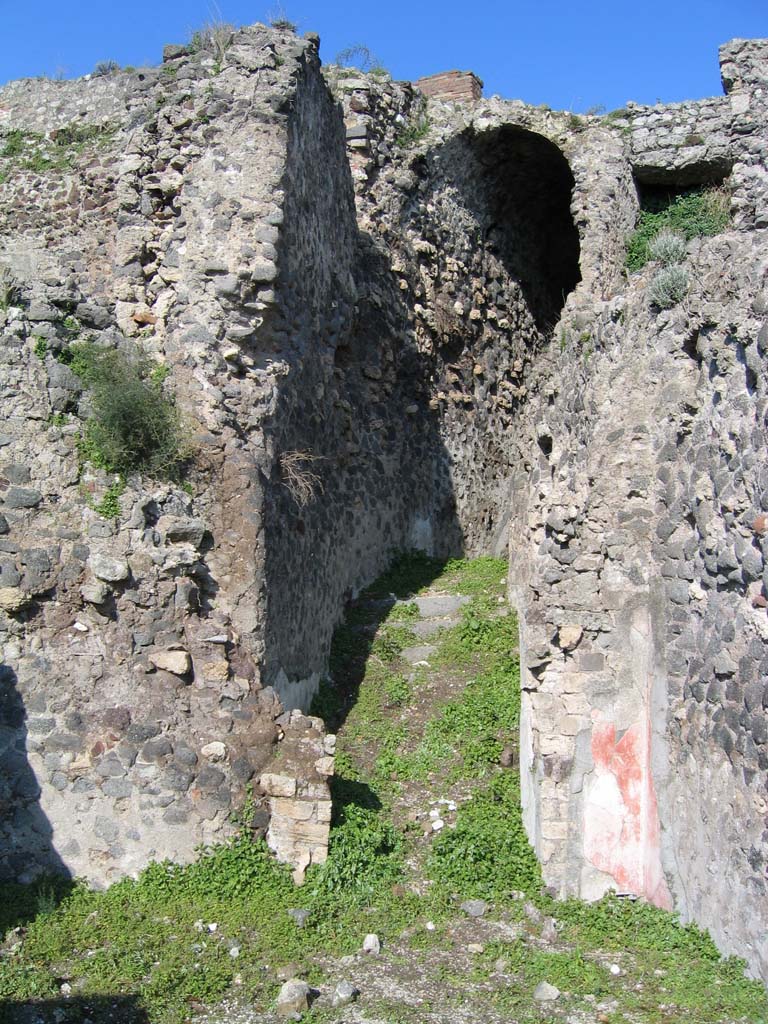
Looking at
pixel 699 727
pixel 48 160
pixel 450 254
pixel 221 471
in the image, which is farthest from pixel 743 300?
pixel 450 254

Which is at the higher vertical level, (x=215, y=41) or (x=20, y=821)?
(x=215, y=41)

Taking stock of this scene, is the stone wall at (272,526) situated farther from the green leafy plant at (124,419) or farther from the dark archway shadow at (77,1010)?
the dark archway shadow at (77,1010)

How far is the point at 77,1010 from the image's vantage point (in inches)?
227

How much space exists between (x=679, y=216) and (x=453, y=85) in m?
3.61

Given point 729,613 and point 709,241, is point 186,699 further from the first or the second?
point 709,241

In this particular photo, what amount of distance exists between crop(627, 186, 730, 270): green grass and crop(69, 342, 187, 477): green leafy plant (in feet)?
24.0

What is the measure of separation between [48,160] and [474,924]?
292 inches

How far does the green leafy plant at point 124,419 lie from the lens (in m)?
7.62

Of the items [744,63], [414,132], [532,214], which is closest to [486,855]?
[414,132]

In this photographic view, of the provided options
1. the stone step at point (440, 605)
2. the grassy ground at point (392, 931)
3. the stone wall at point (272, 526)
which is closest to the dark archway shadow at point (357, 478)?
the stone wall at point (272, 526)

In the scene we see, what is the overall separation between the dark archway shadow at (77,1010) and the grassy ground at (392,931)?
0.01 meters

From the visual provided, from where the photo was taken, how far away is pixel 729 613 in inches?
258

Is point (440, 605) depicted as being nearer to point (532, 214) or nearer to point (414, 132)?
point (414, 132)

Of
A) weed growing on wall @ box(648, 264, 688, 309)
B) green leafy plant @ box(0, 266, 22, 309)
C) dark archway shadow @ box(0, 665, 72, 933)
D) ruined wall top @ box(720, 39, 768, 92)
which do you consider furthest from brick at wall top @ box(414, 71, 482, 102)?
dark archway shadow @ box(0, 665, 72, 933)
